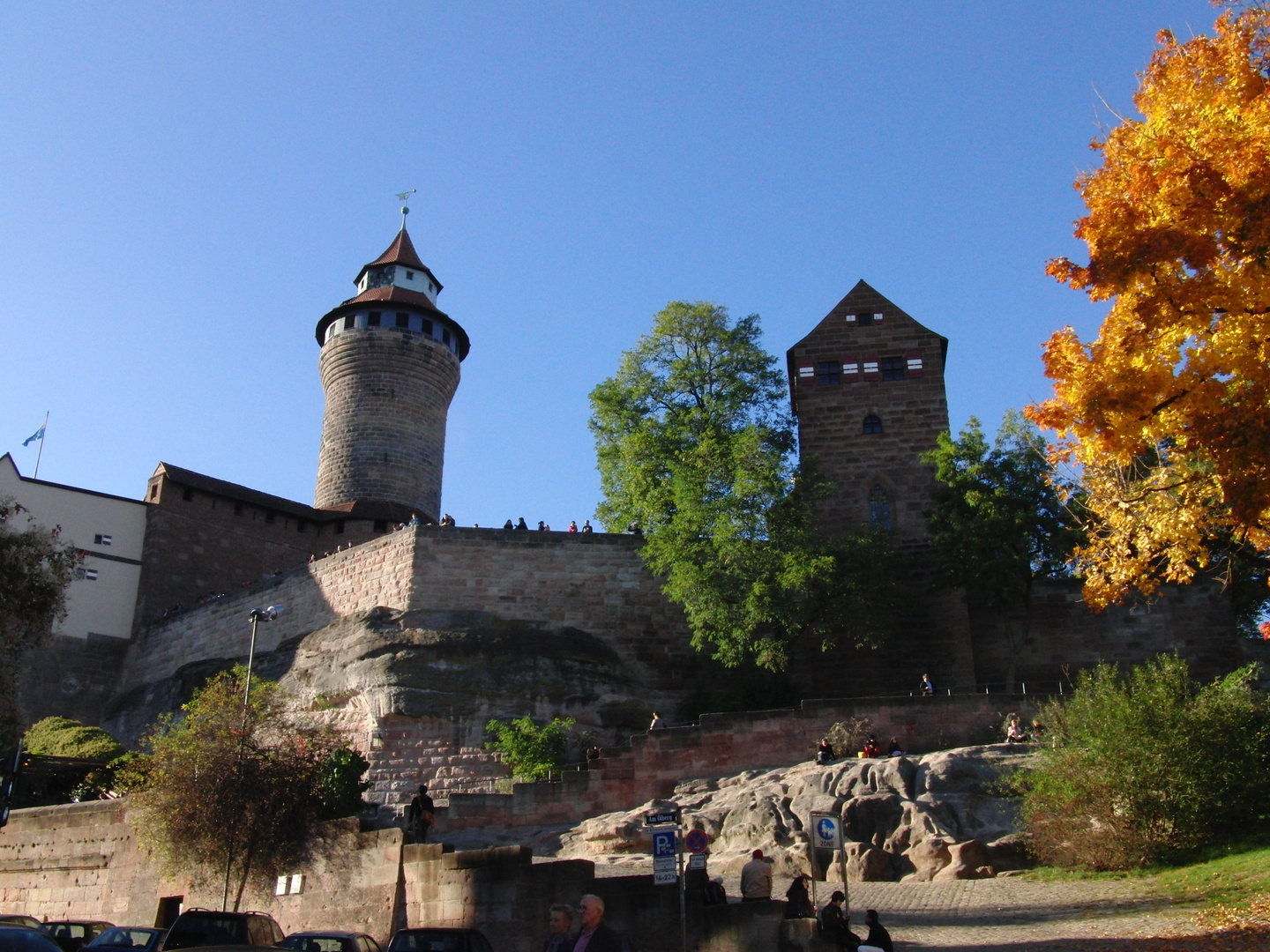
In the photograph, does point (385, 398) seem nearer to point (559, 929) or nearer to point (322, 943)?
point (322, 943)

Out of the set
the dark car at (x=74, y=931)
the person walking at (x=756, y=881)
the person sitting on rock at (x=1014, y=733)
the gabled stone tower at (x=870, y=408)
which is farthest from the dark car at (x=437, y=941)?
the gabled stone tower at (x=870, y=408)

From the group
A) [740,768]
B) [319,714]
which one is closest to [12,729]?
[319,714]

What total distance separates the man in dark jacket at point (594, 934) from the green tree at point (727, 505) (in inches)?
710

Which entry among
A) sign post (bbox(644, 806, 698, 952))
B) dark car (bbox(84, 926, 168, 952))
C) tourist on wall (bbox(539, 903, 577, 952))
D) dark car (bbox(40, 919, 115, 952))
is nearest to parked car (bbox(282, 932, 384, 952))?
dark car (bbox(84, 926, 168, 952))

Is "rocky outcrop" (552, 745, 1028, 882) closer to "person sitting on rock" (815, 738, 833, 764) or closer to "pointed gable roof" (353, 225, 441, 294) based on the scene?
"person sitting on rock" (815, 738, 833, 764)

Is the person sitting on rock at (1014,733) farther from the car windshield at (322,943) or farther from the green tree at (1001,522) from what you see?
the car windshield at (322,943)

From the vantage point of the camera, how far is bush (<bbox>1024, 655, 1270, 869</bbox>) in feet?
54.9

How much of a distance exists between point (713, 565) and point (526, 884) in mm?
12245

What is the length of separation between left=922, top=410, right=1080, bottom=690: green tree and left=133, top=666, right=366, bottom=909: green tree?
44.8 feet

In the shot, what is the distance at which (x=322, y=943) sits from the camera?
44.2ft

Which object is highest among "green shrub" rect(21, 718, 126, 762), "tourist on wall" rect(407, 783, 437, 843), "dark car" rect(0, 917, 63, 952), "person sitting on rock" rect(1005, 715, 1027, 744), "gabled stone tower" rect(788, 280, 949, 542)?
"gabled stone tower" rect(788, 280, 949, 542)

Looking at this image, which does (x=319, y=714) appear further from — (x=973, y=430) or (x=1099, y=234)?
(x=1099, y=234)

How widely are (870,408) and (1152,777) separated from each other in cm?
1627

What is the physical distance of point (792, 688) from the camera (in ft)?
90.0
